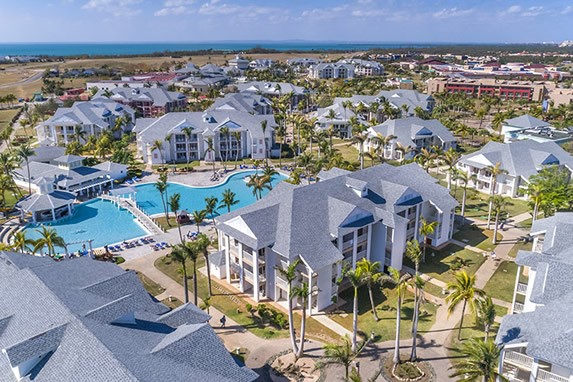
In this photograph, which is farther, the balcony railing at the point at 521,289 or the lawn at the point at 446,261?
the lawn at the point at 446,261

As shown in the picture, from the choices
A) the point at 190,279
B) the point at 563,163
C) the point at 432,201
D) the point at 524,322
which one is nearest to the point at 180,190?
the point at 190,279

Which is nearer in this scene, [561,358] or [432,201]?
[561,358]

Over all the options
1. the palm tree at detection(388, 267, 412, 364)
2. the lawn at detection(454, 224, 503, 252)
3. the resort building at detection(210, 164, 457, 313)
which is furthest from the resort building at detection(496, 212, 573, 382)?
the lawn at detection(454, 224, 503, 252)

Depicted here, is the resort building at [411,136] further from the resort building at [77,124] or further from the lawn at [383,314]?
the resort building at [77,124]

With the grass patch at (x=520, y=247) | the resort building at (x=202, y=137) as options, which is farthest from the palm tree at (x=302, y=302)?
the resort building at (x=202, y=137)

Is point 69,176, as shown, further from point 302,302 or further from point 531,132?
point 531,132

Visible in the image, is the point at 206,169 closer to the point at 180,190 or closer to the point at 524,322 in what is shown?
the point at 180,190

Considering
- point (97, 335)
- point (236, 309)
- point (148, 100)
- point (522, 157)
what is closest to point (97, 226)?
point (236, 309)
